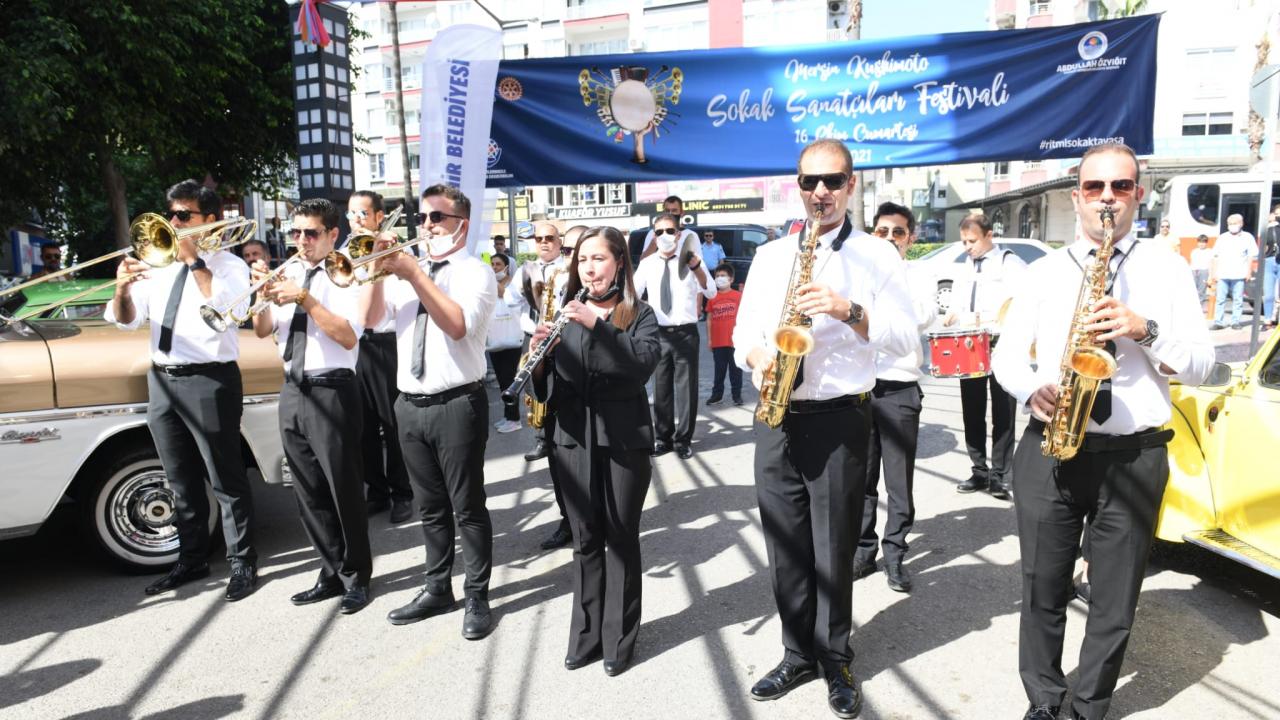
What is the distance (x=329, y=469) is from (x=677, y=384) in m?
3.70

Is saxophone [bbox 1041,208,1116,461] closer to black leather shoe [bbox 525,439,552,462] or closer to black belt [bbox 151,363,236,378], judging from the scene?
black belt [bbox 151,363,236,378]

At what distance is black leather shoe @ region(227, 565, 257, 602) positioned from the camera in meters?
4.45

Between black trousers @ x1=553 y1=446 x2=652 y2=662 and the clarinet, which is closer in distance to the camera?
the clarinet

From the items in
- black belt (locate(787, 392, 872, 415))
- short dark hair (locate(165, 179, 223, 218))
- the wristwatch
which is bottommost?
black belt (locate(787, 392, 872, 415))

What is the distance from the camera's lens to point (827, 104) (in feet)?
18.7

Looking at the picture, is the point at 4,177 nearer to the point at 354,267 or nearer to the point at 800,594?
the point at 354,267

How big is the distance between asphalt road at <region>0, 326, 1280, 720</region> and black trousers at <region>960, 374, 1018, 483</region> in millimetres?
652

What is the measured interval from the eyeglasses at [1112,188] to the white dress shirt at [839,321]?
0.65m

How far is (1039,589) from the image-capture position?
9.66ft

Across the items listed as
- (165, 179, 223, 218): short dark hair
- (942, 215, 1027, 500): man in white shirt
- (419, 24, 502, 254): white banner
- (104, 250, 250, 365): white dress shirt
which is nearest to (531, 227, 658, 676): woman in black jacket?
(104, 250, 250, 365): white dress shirt

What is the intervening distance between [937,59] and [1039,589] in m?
3.95

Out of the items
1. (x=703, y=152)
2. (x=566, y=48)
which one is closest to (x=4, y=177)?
(x=703, y=152)

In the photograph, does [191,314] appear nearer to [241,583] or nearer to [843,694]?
[241,583]

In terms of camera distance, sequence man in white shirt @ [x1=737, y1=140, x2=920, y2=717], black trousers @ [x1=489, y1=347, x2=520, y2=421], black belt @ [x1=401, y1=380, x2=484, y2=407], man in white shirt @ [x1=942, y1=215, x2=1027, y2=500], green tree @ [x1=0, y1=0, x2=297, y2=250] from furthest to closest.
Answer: green tree @ [x1=0, y1=0, x2=297, y2=250] → black trousers @ [x1=489, y1=347, x2=520, y2=421] → man in white shirt @ [x1=942, y1=215, x2=1027, y2=500] → black belt @ [x1=401, y1=380, x2=484, y2=407] → man in white shirt @ [x1=737, y1=140, x2=920, y2=717]
